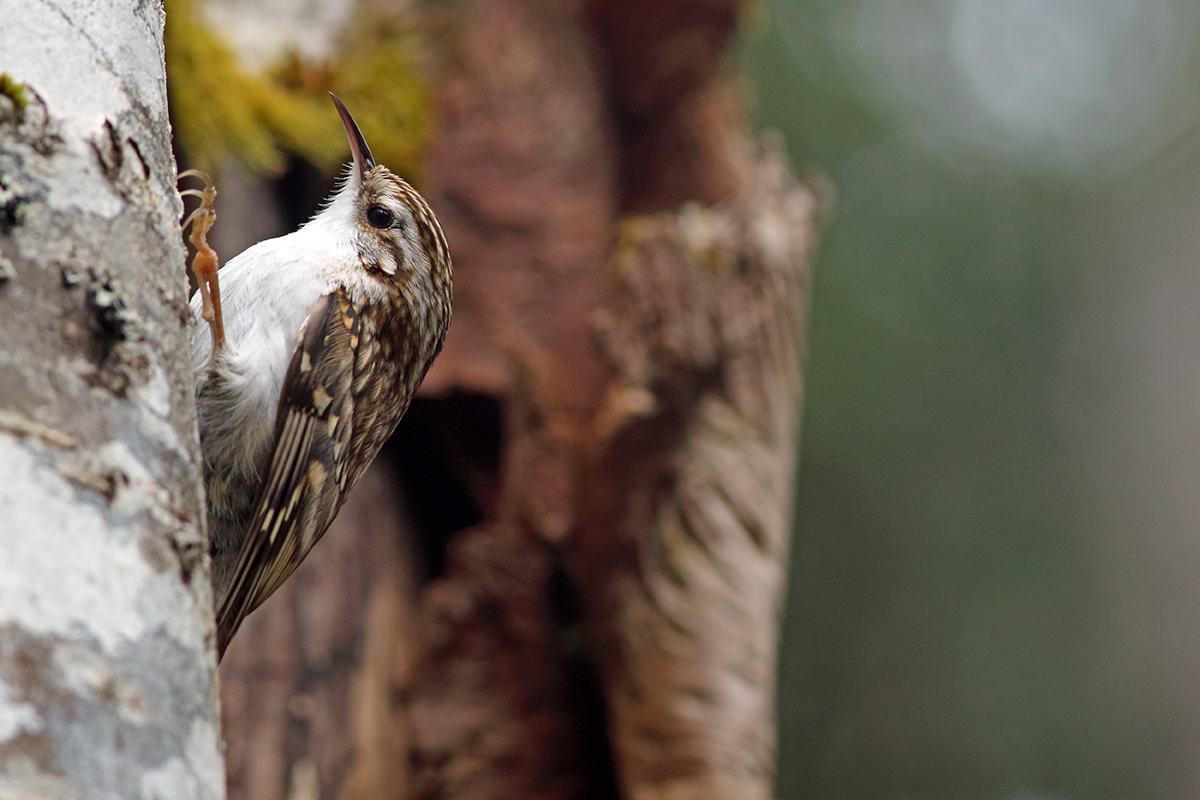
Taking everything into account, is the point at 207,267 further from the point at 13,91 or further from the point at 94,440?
the point at 94,440

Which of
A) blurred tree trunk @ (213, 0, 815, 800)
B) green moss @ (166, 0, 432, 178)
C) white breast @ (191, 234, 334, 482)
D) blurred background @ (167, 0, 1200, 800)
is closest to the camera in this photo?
white breast @ (191, 234, 334, 482)

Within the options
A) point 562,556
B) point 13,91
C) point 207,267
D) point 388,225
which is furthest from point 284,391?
point 562,556

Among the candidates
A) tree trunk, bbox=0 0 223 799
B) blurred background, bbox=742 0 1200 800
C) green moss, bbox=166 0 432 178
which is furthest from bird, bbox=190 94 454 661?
blurred background, bbox=742 0 1200 800

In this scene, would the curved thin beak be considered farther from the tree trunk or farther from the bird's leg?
the tree trunk

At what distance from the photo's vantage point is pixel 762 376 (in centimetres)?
434

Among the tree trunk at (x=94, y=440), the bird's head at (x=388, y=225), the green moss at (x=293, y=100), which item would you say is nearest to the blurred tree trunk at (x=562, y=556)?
the green moss at (x=293, y=100)

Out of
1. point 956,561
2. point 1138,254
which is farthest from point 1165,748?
point 1138,254

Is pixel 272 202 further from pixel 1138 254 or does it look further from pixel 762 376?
pixel 1138 254

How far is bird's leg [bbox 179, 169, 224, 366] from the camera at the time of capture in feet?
7.36

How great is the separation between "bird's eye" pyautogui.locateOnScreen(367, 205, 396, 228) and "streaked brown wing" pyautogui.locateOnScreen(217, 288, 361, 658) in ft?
1.10

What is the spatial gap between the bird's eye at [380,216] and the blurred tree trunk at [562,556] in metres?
1.37

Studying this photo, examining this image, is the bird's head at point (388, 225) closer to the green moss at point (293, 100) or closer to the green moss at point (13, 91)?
the green moss at point (13, 91)

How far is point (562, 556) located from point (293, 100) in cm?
216

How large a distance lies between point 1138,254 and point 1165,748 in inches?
161
